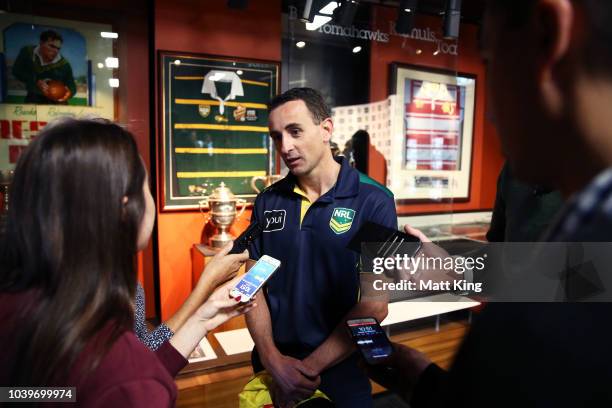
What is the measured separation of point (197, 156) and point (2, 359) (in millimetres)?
2548

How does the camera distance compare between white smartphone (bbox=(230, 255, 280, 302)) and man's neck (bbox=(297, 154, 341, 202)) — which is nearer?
white smartphone (bbox=(230, 255, 280, 302))

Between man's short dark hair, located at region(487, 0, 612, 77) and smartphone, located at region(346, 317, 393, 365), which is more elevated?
man's short dark hair, located at region(487, 0, 612, 77)

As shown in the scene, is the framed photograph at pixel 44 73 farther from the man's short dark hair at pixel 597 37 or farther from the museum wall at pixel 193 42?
the man's short dark hair at pixel 597 37

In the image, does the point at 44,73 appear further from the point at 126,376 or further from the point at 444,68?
the point at 444,68

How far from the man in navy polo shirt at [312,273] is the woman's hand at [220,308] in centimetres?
24

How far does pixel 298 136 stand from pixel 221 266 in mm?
531

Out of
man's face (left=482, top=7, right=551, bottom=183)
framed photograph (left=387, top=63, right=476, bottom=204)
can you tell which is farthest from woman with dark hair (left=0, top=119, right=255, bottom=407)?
framed photograph (left=387, top=63, right=476, bottom=204)

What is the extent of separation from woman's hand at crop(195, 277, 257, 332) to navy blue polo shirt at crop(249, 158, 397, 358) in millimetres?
→ 225

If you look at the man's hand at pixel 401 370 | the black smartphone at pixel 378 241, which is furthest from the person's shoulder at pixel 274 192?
the man's hand at pixel 401 370

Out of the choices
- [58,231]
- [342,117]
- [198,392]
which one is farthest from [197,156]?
[58,231]

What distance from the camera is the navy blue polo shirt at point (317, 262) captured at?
149 cm

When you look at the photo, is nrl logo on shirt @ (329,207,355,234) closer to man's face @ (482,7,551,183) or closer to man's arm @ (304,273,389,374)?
man's arm @ (304,273,389,374)

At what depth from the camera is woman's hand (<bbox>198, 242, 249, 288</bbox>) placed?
1.40 metres

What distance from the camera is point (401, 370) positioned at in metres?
0.87
